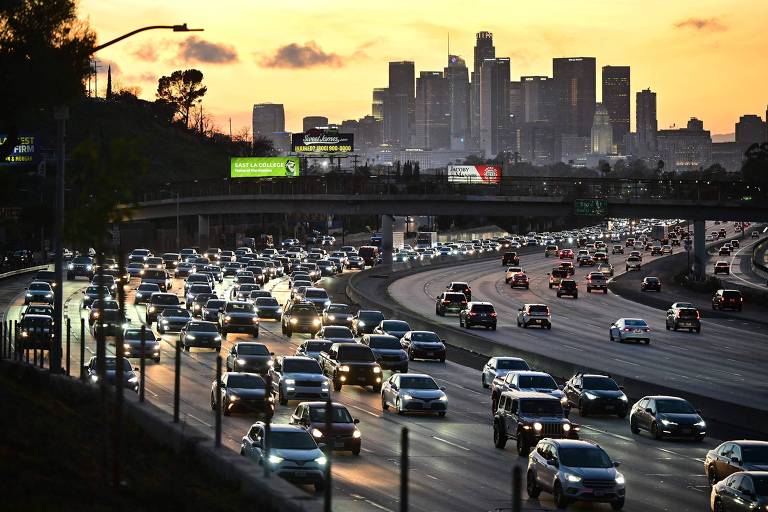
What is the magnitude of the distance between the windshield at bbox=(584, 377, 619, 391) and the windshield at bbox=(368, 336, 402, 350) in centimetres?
1142

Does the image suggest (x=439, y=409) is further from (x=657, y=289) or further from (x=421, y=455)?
(x=657, y=289)

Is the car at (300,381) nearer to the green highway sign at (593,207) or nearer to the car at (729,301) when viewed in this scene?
→ the car at (729,301)

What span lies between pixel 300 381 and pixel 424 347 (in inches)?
672

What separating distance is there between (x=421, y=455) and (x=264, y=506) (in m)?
15.9

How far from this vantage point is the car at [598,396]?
142ft

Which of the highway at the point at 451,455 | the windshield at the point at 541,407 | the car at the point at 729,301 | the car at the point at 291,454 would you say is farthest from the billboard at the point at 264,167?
the car at the point at 291,454

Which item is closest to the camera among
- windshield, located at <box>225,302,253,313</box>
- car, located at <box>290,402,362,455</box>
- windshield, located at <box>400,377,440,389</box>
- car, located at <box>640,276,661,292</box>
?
car, located at <box>290,402,362,455</box>

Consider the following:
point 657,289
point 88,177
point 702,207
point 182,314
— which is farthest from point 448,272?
point 88,177

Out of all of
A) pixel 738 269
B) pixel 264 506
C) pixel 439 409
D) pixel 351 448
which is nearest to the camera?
pixel 264 506

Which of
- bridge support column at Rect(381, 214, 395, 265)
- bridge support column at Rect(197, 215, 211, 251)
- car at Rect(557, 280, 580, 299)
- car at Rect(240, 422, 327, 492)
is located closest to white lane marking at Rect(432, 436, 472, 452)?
car at Rect(240, 422, 327, 492)

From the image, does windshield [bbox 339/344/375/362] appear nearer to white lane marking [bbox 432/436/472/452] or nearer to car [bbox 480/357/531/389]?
car [bbox 480/357/531/389]

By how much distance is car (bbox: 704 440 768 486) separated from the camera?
29.6 m

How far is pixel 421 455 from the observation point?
3362cm

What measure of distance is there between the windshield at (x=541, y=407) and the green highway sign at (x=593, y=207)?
71.3 meters
